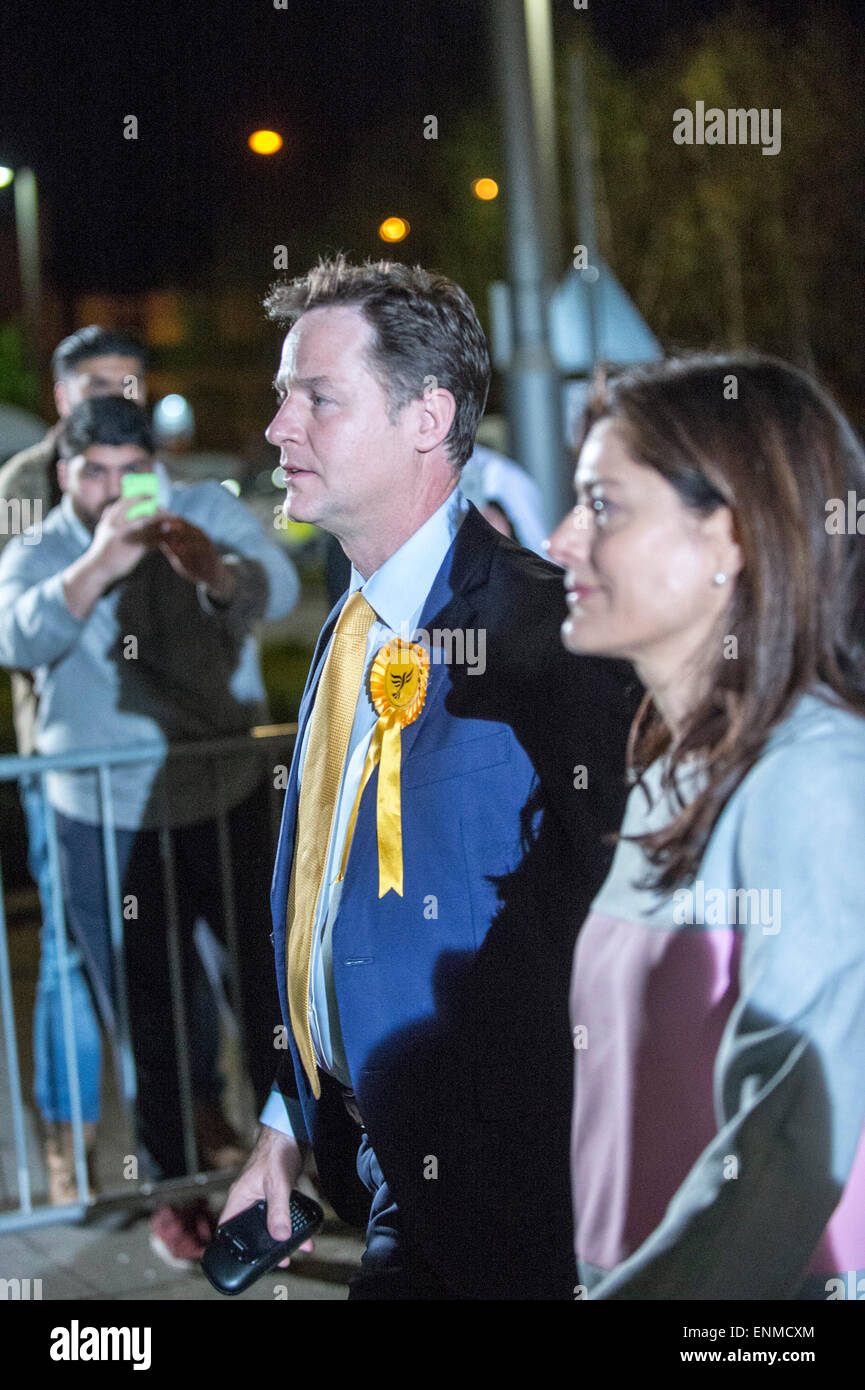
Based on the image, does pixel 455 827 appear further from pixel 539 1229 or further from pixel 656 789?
pixel 539 1229

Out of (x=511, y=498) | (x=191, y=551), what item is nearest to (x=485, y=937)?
(x=191, y=551)

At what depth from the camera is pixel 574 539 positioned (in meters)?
1.69

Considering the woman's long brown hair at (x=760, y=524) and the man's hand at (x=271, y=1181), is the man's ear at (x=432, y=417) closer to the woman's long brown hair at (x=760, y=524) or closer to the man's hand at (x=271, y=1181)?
the woman's long brown hair at (x=760, y=524)

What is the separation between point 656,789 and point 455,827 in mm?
332

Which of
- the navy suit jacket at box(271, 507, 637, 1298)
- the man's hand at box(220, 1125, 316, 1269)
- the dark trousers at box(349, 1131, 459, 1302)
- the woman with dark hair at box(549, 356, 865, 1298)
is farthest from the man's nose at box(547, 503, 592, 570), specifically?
the man's hand at box(220, 1125, 316, 1269)

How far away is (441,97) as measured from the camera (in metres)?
3.69

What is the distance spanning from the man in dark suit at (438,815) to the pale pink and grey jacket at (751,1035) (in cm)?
23

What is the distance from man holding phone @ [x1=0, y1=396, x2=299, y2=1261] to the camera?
3.65m

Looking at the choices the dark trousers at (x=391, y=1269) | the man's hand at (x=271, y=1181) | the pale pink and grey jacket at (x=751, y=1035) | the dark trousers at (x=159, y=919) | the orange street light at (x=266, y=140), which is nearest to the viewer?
the pale pink and grey jacket at (x=751, y=1035)

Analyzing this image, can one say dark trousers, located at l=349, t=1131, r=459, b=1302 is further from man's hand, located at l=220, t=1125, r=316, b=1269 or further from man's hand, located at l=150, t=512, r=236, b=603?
man's hand, located at l=150, t=512, r=236, b=603

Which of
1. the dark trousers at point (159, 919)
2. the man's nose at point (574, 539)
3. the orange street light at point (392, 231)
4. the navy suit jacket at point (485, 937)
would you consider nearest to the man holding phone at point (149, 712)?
the dark trousers at point (159, 919)

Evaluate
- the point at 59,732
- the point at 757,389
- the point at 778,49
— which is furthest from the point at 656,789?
the point at 59,732

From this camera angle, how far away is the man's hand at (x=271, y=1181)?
7.07ft

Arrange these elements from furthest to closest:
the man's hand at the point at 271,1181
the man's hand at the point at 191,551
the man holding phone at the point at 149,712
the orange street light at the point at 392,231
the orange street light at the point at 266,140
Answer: the man holding phone at the point at 149,712
the man's hand at the point at 191,551
the orange street light at the point at 266,140
the orange street light at the point at 392,231
the man's hand at the point at 271,1181
